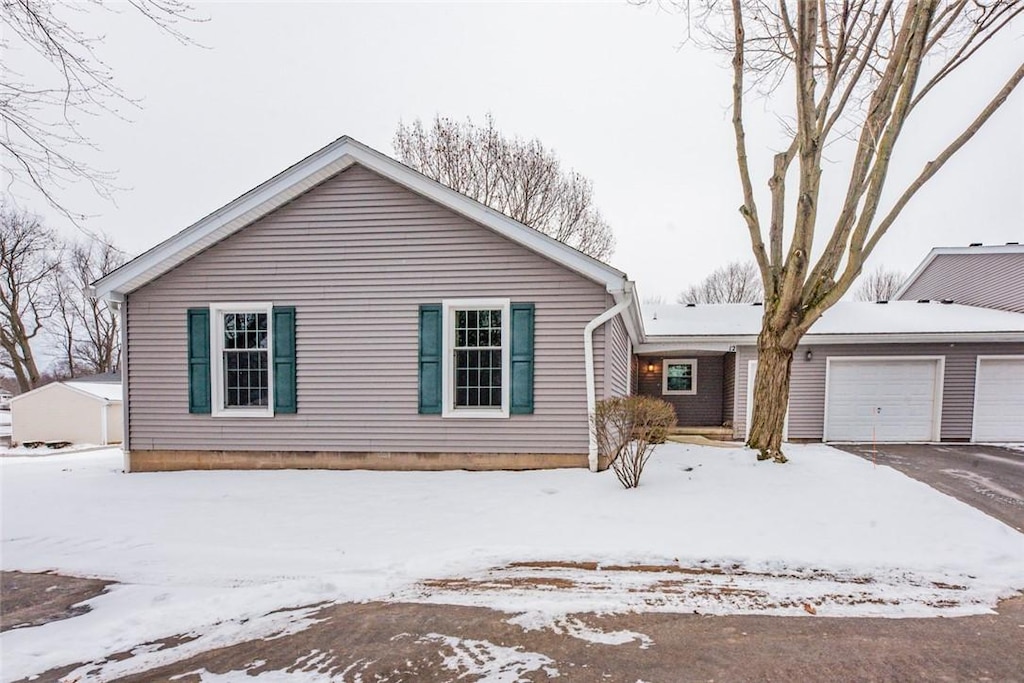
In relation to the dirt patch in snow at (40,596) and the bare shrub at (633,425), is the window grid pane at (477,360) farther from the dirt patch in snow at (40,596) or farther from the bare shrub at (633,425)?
the dirt patch in snow at (40,596)

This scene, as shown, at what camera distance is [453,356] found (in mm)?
7047

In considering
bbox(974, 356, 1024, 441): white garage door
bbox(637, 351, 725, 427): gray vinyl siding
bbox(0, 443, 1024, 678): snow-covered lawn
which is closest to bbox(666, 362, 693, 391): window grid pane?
bbox(637, 351, 725, 427): gray vinyl siding

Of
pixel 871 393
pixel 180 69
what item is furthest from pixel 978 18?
pixel 180 69

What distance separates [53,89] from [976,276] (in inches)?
774

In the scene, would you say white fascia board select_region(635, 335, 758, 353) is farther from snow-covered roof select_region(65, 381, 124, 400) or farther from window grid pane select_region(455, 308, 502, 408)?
snow-covered roof select_region(65, 381, 124, 400)

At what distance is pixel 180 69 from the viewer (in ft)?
21.0

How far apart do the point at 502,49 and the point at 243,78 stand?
5.99 meters

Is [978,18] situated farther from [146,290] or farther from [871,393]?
[146,290]

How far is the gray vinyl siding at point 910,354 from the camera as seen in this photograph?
1031 cm

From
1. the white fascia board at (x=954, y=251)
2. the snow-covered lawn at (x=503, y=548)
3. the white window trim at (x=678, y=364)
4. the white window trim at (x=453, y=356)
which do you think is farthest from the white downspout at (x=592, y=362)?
the white fascia board at (x=954, y=251)

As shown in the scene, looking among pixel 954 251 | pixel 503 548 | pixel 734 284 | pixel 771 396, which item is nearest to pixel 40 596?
pixel 503 548

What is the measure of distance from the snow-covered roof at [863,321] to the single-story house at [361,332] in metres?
5.26

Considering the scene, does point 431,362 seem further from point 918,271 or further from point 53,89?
point 918,271

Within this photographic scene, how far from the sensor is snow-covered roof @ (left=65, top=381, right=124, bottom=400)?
21625mm
